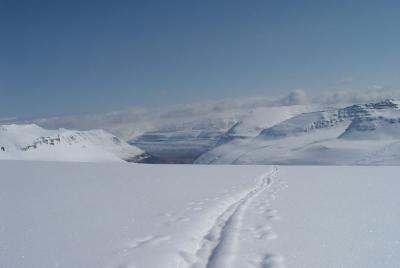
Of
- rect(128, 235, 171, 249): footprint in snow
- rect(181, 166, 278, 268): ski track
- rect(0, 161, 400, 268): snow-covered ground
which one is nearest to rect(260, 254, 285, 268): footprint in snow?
rect(0, 161, 400, 268): snow-covered ground

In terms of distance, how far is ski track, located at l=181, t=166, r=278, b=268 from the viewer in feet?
18.8

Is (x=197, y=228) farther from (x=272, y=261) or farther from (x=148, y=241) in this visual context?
(x=272, y=261)

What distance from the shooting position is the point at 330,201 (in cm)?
1195

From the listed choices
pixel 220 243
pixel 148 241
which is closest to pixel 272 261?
pixel 220 243

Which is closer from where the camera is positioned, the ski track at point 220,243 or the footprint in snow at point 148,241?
the ski track at point 220,243

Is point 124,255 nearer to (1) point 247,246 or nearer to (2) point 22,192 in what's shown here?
(1) point 247,246

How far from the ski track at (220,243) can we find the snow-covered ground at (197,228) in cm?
2

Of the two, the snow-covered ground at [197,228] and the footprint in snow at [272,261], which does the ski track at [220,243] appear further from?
the footprint in snow at [272,261]

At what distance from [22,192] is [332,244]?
1144 cm

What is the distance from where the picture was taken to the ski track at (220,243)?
5.73 metres

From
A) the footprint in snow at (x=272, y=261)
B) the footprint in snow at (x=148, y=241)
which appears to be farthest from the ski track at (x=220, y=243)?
the footprint in snow at (x=148, y=241)

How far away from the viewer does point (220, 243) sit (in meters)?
6.73

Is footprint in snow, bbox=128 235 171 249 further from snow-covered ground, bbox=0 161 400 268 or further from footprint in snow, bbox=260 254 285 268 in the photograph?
footprint in snow, bbox=260 254 285 268

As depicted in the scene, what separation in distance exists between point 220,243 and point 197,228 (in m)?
1.29
